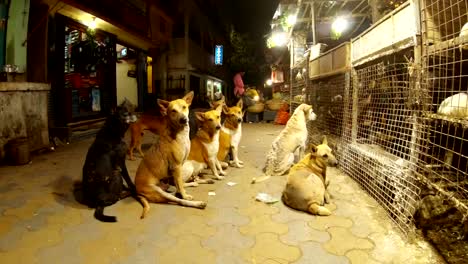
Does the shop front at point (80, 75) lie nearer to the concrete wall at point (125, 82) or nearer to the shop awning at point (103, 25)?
the shop awning at point (103, 25)

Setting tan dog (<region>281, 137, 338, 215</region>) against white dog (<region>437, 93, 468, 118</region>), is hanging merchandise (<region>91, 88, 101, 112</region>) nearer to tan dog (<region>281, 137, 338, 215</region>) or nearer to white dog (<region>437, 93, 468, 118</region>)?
tan dog (<region>281, 137, 338, 215</region>)

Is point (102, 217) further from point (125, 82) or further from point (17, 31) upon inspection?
point (125, 82)

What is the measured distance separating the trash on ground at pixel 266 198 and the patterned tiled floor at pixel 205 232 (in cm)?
10

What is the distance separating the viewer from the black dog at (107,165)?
3723mm

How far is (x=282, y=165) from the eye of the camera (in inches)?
207

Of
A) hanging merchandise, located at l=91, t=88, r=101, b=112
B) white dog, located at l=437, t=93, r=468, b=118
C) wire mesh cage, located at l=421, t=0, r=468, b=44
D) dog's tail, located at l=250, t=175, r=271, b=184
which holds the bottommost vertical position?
dog's tail, located at l=250, t=175, r=271, b=184

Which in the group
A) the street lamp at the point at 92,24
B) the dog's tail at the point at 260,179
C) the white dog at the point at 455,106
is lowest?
the dog's tail at the point at 260,179

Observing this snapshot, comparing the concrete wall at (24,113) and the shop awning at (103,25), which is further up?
the shop awning at (103,25)

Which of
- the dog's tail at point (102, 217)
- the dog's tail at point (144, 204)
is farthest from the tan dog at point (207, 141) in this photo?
the dog's tail at point (102, 217)

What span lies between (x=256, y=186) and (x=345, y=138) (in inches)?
74.1

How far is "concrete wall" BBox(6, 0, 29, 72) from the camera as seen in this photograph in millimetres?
6383

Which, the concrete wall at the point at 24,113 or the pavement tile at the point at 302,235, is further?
the concrete wall at the point at 24,113

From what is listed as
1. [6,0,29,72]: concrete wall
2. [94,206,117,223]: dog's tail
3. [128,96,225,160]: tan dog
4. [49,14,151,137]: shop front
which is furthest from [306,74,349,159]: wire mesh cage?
[6,0,29,72]: concrete wall

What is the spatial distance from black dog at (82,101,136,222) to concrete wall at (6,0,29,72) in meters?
4.27
